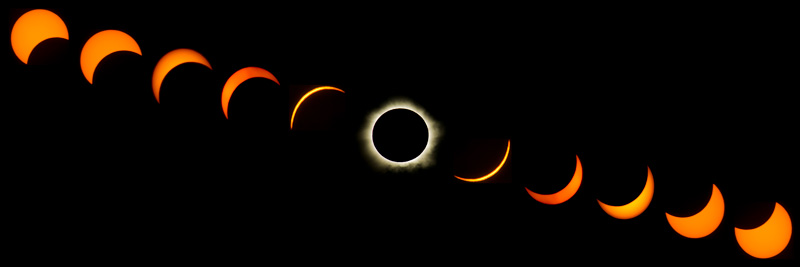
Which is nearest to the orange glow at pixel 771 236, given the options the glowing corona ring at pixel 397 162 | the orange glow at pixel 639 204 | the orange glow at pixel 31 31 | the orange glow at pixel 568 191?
the orange glow at pixel 639 204

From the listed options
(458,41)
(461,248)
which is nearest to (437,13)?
(458,41)

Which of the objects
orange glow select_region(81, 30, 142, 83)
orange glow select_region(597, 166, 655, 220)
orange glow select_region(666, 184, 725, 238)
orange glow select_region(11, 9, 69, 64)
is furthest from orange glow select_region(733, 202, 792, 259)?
orange glow select_region(11, 9, 69, 64)

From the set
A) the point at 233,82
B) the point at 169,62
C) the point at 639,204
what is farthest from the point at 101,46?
the point at 639,204

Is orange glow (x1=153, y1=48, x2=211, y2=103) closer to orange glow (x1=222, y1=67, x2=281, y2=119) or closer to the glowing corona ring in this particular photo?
orange glow (x1=222, y1=67, x2=281, y2=119)

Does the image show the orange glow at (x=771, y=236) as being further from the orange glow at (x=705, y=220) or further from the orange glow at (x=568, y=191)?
the orange glow at (x=568, y=191)

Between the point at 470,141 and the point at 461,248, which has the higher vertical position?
the point at 470,141

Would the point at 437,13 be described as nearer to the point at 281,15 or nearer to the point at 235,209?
the point at 281,15
